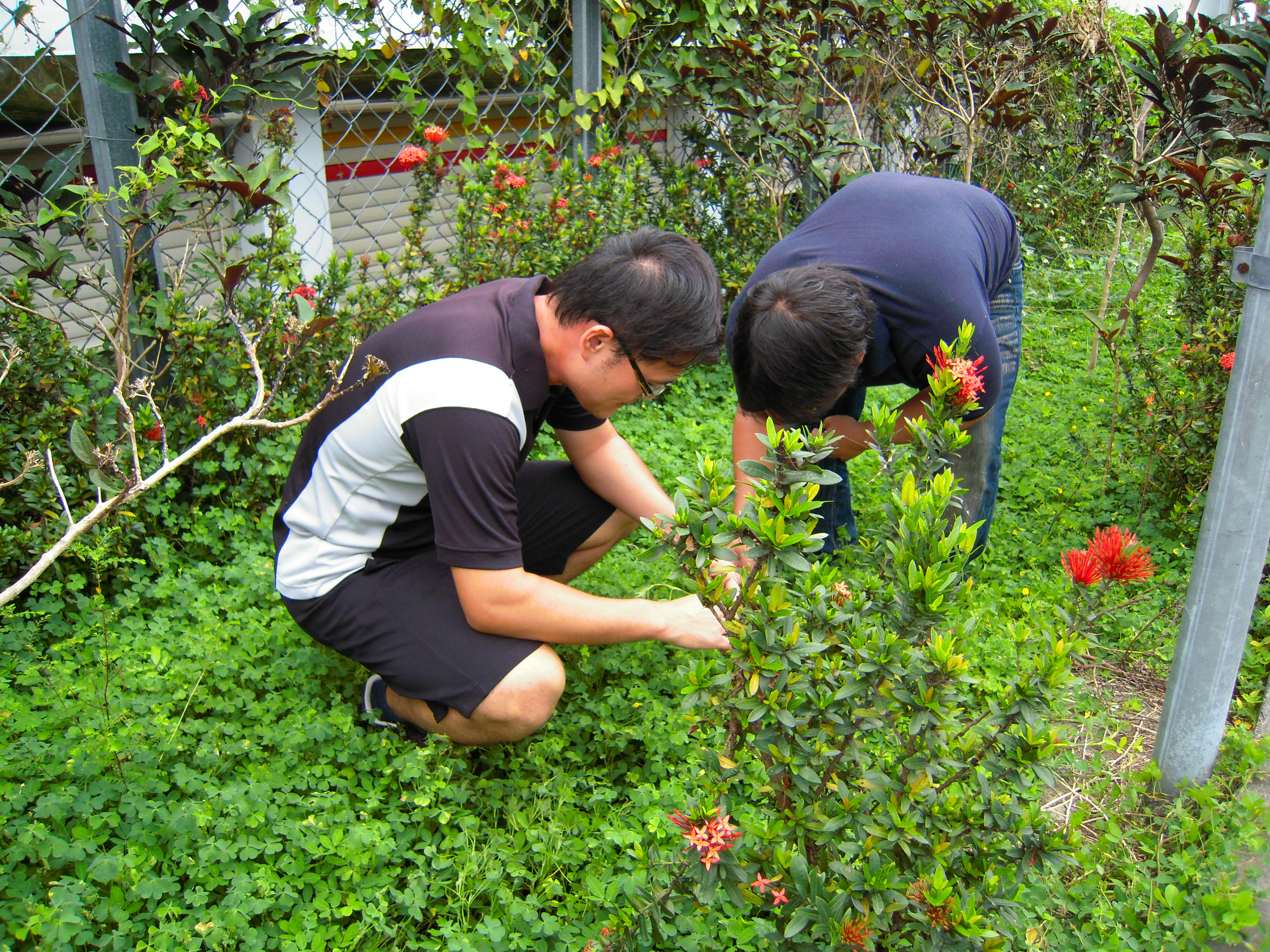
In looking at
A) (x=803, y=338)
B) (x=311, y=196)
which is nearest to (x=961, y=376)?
(x=803, y=338)

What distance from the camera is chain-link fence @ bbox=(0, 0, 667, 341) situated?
2.90m

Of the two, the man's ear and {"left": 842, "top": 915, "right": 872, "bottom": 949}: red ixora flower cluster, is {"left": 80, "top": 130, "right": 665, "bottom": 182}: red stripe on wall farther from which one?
{"left": 842, "top": 915, "right": 872, "bottom": 949}: red ixora flower cluster

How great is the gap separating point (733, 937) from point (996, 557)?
2.14 m

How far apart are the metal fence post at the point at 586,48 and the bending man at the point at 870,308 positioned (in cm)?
211

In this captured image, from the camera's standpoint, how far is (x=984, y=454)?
3143 millimetres

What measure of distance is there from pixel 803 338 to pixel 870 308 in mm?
255

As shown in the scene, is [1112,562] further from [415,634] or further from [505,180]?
[505,180]

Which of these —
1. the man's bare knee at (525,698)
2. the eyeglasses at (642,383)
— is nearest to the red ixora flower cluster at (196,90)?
the eyeglasses at (642,383)

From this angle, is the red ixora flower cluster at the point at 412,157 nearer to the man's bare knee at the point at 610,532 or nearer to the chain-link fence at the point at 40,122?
the chain-link fence at the point at 40,122

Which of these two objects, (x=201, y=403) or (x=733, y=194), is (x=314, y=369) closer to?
(x=201, y=403)

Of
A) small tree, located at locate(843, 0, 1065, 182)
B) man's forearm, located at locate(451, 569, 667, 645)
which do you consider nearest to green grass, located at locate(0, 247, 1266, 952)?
man's forearm, located at locate(451, 569, 667, 645)

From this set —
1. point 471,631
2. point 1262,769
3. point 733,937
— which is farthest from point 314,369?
point 1262,769

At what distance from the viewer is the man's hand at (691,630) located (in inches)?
86.0

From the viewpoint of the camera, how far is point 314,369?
3.38 metres
